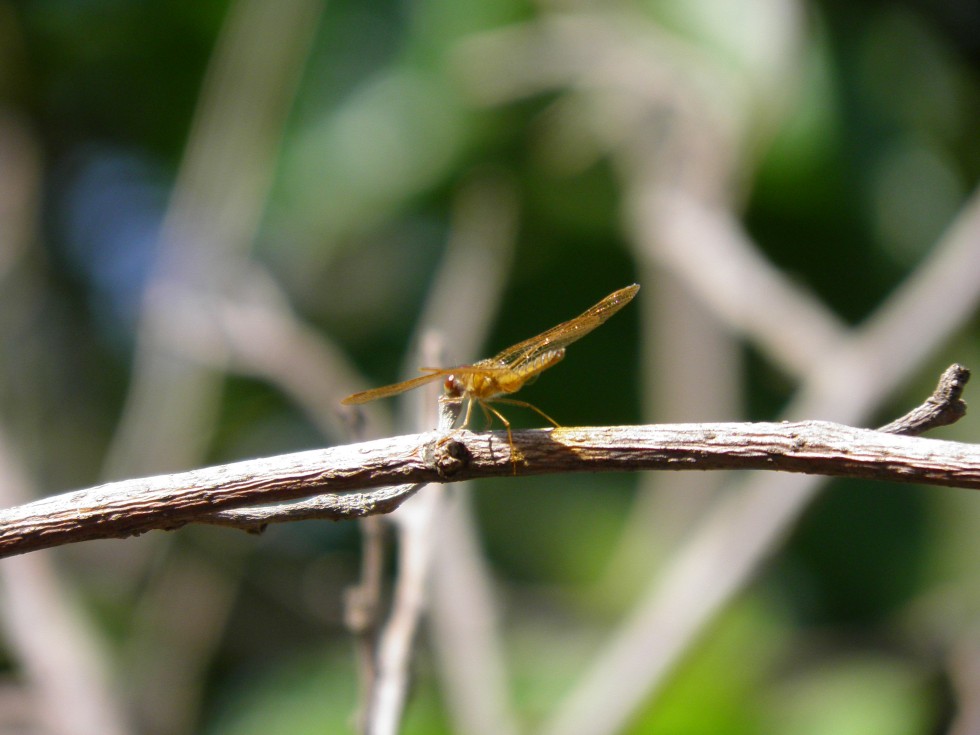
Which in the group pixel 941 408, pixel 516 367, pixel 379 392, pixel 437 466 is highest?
pixel 516 367

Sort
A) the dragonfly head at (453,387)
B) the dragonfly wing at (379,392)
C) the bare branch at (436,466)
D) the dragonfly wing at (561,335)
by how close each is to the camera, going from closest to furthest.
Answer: the bare branch at (436,466), the dragonfly wing at (379,392), the dragonfly head at (453,387), the dragonfly wing at (561,335)

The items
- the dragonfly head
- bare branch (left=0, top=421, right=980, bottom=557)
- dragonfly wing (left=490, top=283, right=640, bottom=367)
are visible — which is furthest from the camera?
dragonfly wing (left=490, top=283, right=640, bottom=367)

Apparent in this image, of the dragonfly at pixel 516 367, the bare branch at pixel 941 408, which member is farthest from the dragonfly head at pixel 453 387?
the bare branch at pixel 941 408

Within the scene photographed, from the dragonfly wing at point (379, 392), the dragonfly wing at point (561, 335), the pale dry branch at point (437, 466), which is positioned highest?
the dragonfly wing at point (561, 335)

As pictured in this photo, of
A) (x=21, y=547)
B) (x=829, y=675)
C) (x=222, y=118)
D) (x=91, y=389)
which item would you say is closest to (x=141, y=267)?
(x=91, y=389)

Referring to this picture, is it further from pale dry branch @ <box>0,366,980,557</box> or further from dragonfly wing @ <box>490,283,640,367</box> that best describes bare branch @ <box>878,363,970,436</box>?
dragonfly wing @ <box>490,283,640,367</box>

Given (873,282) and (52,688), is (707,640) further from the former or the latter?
(52,688)

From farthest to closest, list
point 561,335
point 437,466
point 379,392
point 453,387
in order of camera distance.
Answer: point 561,335 < point 453,387 < point 379,392 < point 437,466

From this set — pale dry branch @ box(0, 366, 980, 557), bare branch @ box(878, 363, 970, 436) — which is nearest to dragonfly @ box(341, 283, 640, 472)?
pale dry branch @ box(0, 366, 980, 557)

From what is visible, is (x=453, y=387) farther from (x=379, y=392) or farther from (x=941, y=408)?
(x=941, y=408)

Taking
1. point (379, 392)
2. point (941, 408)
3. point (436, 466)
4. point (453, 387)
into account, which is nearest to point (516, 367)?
point (453, 387)

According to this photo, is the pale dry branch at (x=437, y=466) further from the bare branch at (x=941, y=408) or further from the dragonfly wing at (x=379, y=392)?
the dragonfly wing at (x=379, y=392)
